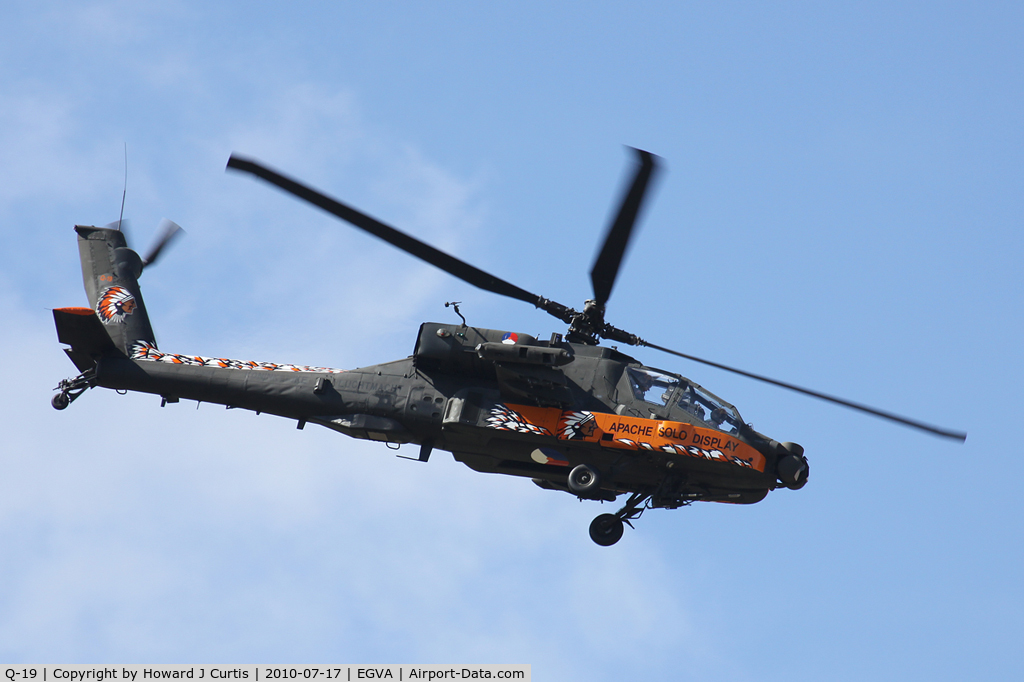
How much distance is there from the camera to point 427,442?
22.4 meters

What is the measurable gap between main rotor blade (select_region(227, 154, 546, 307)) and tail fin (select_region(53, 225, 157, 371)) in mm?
5617

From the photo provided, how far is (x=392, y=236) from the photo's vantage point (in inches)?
800

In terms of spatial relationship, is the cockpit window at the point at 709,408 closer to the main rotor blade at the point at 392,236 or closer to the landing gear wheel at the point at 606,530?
the landing gear wheel at the point at 606,530

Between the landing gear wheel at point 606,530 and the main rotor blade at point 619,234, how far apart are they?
4.39 m

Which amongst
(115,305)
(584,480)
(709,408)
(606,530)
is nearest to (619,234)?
(709,408)

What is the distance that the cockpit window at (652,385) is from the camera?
21625 mm

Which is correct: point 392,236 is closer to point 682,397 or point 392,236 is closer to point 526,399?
point 526,399

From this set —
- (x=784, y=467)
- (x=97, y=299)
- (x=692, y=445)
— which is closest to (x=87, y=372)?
(x=97, y=299)

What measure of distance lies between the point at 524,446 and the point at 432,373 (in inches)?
95.6

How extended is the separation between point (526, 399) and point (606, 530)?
3.18 metres

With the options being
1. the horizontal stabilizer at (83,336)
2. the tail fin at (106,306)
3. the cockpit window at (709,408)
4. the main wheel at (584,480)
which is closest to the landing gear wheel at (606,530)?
the main wheel at (584,480)

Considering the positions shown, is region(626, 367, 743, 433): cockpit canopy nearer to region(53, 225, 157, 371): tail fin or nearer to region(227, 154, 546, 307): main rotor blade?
region(227, 154, 546, 307): main rotor blade

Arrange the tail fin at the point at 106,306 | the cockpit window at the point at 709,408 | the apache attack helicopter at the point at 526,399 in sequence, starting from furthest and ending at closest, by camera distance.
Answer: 1. the tail fin at the point at 106,306
2. the cockpit window at the point at 709,408
3. the apache attack helicopter at the point at 526,399

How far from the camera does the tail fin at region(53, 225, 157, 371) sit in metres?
22.8
